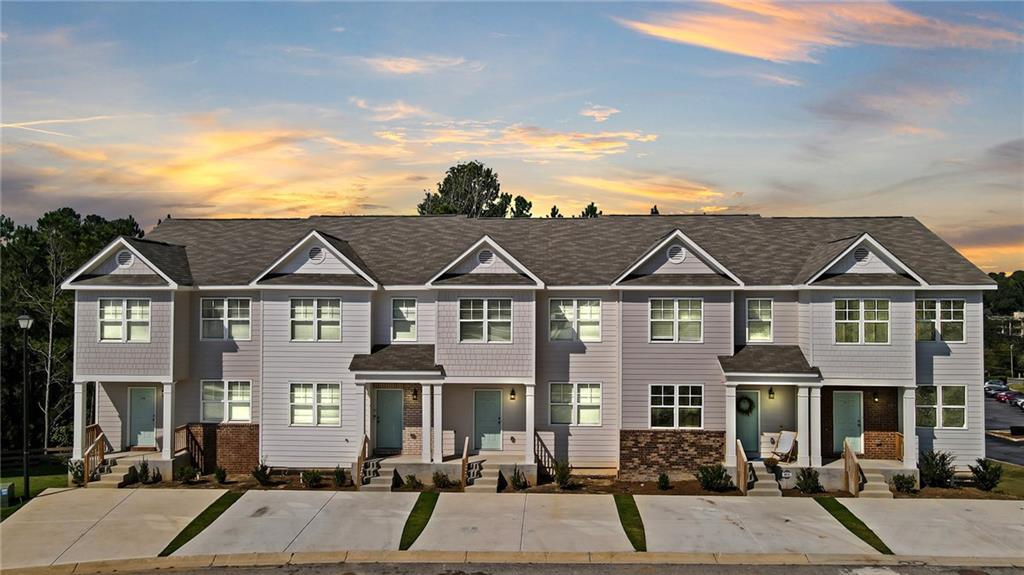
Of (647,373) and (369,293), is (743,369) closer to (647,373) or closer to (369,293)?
(647,373)

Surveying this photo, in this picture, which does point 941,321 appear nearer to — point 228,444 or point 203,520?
point 203,520

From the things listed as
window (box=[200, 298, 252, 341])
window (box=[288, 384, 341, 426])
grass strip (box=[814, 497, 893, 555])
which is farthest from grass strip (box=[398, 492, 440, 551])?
grass strip (box=[814, 497, 893, 555])

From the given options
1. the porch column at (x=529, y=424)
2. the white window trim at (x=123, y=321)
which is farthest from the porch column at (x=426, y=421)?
the white window trim at (x=123, y=321)

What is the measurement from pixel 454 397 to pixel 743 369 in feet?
29.5

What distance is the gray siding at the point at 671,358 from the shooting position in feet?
78.2

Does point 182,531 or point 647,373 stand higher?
point 647,373

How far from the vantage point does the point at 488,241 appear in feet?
78.6

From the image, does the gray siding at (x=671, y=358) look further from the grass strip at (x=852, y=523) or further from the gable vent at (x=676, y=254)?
the grass strip at (x=852, y=523)

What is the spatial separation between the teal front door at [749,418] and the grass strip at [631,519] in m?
5.13

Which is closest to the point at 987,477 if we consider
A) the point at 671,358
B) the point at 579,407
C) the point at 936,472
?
the point at 936,472

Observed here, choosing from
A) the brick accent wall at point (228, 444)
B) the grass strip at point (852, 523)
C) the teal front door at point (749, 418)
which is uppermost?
the teal front door at point (749, 418)

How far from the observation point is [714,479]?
22125 mm

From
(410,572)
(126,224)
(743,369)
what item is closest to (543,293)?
(743,369)

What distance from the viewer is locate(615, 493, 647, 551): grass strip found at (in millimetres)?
18016
